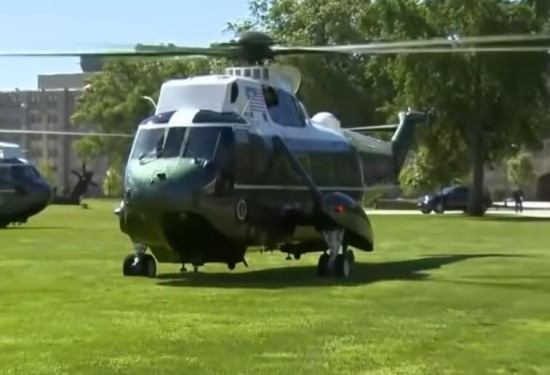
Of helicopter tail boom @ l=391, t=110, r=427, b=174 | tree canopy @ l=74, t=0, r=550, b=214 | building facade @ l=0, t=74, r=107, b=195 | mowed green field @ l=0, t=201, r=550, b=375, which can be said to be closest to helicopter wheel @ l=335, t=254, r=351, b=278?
mowed green field @ l=0, t=201, r=550, b=375

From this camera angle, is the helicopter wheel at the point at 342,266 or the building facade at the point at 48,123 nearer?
the helicopter wheel at the point at 342,266

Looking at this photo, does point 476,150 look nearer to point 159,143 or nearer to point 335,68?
point 335,68

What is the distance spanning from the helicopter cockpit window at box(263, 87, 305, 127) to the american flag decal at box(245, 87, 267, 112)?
0.18m

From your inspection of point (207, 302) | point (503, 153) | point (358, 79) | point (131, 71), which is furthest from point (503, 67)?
point (131, 71)

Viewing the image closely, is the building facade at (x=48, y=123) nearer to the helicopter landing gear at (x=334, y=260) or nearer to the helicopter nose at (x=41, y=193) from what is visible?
the helicopter nose at (x=41, y=193)

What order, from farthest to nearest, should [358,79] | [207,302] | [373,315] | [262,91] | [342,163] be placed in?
[358,79] → [342,163] → [262,91] → [207,302] → [373,315]

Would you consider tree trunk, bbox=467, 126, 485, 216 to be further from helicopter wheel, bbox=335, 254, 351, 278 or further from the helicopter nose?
helicopter wheel, bbox=335, 254, 351, 278

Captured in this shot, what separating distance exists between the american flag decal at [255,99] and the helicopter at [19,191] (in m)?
21.3

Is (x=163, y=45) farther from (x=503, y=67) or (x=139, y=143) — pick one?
(x=503, y=67)

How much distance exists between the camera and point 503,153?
55719 millimetres

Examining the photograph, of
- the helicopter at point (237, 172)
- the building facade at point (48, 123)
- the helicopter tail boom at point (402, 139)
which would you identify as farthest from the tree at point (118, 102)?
the helicopter at point (237, 172)

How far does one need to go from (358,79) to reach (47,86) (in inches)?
4902

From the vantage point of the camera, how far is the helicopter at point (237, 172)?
17312mm

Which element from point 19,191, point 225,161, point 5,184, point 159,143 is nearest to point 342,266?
point 225,161
